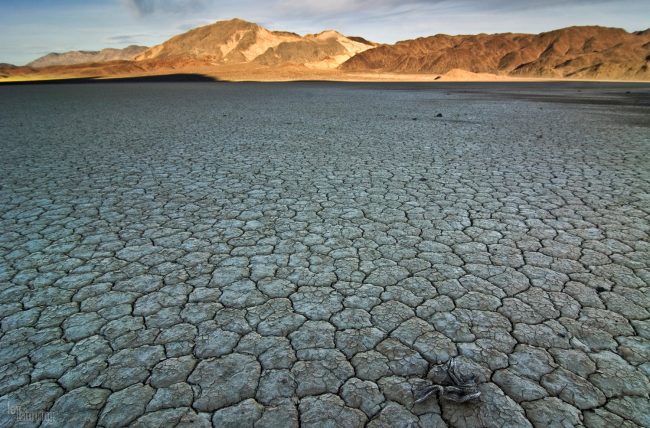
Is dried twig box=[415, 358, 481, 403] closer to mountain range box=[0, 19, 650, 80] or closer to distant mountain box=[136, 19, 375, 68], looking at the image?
mountain range box=[0, 19, 650, 80]

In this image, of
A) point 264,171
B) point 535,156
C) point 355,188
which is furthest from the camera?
point 535,156

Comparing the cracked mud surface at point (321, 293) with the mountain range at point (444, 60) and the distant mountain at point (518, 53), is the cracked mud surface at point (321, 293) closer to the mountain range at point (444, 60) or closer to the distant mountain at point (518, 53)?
the mountain range at point (444, 60)

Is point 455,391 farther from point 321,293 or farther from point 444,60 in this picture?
point 444,60

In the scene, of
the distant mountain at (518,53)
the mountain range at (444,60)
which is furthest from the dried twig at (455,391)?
the distant mountain at (518,53)

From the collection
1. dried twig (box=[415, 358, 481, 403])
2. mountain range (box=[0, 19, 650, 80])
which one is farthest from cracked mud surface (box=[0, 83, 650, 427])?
mountain range (box=[0, 19, 650, 80])

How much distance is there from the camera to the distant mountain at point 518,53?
217 ft

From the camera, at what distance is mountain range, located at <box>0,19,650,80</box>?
59.7 m

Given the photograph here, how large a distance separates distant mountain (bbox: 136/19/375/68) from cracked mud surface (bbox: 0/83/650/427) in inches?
3329

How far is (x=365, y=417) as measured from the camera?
183 cm

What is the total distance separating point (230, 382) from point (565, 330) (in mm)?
1939

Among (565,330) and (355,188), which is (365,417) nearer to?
(565,330)

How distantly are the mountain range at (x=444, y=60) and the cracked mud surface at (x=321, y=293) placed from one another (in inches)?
2010

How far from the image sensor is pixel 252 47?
106438 millimetres

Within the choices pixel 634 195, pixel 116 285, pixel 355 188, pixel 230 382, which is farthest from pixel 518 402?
pixel 634 195
